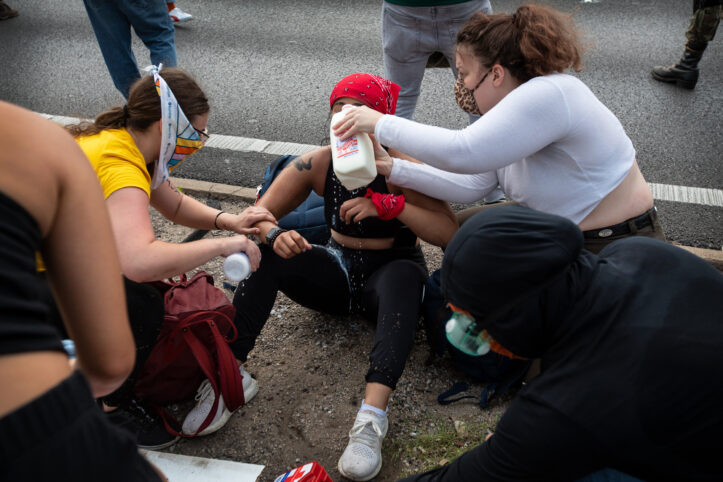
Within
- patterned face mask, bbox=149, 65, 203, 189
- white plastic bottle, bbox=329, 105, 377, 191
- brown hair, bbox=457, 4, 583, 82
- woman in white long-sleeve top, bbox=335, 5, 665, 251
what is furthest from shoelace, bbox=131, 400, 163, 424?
brown hair, bbox=457, 4, 583, 82

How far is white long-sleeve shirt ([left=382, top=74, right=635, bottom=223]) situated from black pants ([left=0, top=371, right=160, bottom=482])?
1.60 metres

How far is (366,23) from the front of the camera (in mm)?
6750

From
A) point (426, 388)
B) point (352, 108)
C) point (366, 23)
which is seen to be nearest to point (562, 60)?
point (352, 108)

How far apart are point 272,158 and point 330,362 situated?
6.63 ft

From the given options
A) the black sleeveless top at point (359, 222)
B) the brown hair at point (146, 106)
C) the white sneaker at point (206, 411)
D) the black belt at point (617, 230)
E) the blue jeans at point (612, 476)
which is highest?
the brown hair at point (146, 106)

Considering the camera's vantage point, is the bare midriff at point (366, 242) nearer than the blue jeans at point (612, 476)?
No

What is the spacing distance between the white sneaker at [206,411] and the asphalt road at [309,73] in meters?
1.86

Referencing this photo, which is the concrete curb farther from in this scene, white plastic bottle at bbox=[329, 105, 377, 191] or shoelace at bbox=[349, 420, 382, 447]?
shoelace at bbox=[349, 420, 382, 447]

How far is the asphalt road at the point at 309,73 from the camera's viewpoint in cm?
426

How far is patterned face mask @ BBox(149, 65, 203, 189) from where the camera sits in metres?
2.38

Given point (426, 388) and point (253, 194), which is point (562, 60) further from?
point (253, 194)

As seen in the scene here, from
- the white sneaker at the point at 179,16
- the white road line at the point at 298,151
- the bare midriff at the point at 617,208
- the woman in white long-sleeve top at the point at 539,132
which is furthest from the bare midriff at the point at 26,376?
the white sneaker at the point at 179,16

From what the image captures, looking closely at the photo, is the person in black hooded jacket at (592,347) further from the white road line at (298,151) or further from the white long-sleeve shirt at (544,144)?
the white road line at (298,151)

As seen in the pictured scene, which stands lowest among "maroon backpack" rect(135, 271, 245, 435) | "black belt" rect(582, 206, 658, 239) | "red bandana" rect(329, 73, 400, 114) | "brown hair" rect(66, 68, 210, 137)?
"maroon backpack" rect(135, 271, 245, 435)
